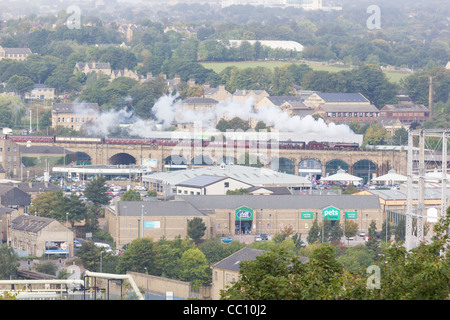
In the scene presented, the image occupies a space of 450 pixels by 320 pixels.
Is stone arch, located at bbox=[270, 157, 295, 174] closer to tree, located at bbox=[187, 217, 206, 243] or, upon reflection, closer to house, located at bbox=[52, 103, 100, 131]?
house, located at bbox=[52, 103, 100, 131]

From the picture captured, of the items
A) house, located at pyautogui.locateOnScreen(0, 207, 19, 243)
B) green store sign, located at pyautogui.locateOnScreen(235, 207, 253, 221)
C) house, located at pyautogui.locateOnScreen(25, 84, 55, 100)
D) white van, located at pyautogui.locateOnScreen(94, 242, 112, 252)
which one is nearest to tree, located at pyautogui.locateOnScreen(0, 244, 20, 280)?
white van, located at pyautogui.locateOnScreen(94, 242, 112, 252)

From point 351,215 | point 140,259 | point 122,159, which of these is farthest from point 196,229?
point 122,159

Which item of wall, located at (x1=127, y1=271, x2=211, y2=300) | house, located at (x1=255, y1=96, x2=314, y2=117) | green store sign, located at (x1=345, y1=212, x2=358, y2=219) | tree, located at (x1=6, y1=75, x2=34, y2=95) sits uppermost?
tree, located at (x1=6, y1=75, x2=34, y2=95)

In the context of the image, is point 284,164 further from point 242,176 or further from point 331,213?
point 331,213

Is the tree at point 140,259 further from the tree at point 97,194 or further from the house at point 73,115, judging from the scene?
the house at point 73,115

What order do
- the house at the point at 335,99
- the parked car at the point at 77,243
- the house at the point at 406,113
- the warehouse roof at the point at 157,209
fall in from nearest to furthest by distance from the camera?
the parked car at the point at 77,243, the warehouse roof at the point at 157,209, the house at the point at 335,99, the house at the point at 406,113

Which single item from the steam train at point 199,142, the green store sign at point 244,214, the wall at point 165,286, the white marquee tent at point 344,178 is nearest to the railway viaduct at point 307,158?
the steam train at point 199,142
